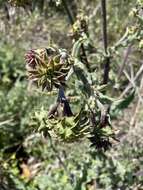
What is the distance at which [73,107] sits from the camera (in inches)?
139

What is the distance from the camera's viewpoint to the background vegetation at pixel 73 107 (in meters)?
2.66

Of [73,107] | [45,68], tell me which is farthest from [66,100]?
[73,107]

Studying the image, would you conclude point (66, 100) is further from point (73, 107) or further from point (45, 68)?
point (73, 107)

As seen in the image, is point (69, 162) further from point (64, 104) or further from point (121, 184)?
point (64, 104)

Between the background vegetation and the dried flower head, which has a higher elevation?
the dried flower head

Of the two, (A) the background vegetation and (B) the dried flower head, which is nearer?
(B) the dried flower head

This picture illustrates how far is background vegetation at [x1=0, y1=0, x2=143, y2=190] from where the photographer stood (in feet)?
8.73

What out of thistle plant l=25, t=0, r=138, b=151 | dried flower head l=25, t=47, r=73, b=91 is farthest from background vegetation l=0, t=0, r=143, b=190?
dried flower head l=25, t=47, r=73, b=91

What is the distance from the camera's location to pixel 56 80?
1691 millimetres

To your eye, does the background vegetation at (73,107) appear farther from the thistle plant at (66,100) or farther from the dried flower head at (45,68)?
the dried flower head at (45,68)

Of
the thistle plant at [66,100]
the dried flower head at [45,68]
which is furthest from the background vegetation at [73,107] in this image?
the dried flower head at [45,68]

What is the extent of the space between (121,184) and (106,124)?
1.14 metres

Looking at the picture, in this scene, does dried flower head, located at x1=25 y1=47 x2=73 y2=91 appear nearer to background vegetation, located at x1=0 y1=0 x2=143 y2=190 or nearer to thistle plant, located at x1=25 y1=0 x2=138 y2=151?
thistle plant, located at x1=25 y1=0 x2=138 y2=151

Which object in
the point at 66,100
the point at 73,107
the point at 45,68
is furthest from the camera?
the point at 73,107
